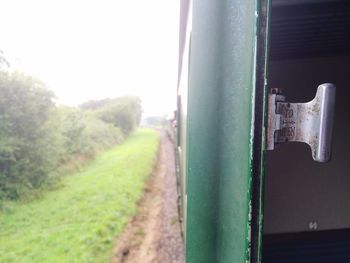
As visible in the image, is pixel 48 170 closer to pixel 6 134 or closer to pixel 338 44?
pixel 6 134

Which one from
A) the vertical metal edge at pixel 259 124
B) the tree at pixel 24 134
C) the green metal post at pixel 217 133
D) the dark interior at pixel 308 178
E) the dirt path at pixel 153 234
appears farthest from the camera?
the tree at pixel 24 134

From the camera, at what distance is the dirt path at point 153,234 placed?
520 cm

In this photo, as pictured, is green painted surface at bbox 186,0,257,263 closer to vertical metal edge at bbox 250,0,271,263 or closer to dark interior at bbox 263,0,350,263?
vertical metal edge at bbox 250,0,271,263

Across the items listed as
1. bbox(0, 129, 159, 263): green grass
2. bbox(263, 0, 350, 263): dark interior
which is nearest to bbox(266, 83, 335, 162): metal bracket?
bbox(263, 0, 350, 263): dark interior

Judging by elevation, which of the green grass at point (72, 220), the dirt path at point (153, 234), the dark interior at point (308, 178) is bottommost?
the dirt path at point (153, 234)

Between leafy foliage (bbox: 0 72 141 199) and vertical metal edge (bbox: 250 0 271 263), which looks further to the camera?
leafy foliage (bbox: 0 72 141 199)

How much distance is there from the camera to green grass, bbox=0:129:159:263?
495 centimetres

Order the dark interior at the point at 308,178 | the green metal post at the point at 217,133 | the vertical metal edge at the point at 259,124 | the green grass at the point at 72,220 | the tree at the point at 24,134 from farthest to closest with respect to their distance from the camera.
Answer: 1. the tree at the point at 24,134
2. the green grass at the point at 72,220
3. the dark interior at the point at 308,178
4. the green metal post at the point at 217,133
5. the vertical metal edge at the point at 259,124

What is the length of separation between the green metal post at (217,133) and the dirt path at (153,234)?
4620 millimetres

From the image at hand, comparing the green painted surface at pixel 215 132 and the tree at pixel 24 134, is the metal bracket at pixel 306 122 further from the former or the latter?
the tree at pixel 24 134

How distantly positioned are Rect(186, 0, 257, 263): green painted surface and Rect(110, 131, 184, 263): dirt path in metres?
4.62

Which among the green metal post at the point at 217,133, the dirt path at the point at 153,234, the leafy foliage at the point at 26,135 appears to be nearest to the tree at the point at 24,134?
the leafy foliage at the point at 26,135

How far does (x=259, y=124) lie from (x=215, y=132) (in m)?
0.24

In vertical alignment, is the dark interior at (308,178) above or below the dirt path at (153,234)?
above
